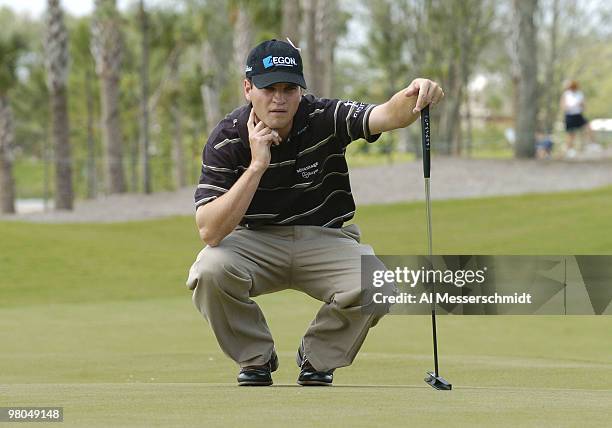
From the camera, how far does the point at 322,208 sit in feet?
21.7

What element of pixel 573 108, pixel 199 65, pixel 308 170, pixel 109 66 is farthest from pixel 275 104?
pixel 199 65

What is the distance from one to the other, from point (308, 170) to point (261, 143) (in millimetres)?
416

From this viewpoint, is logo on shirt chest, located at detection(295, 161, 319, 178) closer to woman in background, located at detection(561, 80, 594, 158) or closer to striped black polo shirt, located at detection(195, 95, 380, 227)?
striped black polo shirt, located at detection(195, 95, 380, 227)

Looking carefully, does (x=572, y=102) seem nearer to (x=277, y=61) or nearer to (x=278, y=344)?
(x=278, y=344)

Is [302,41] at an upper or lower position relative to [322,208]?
upper

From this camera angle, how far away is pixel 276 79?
20.4 feet

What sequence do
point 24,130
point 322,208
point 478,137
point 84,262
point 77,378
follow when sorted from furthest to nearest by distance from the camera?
point 478,137, point 24,130, point 84,262, point 77,378, point 322,208

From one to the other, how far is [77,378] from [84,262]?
12.3m

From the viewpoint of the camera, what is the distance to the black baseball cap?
625 centimetres

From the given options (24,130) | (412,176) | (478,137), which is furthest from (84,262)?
(478,137)

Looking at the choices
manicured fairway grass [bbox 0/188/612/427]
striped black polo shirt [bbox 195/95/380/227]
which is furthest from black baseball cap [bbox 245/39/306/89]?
manicured fairway grass [bbox 0/188/612/427]

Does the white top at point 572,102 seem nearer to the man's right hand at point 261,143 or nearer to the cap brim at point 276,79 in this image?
the cap brim at point 276,79

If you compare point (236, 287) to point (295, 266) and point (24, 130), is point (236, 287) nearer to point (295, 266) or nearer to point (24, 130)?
point (295, 266)

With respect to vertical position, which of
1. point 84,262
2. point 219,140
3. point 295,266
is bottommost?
point 84,262
